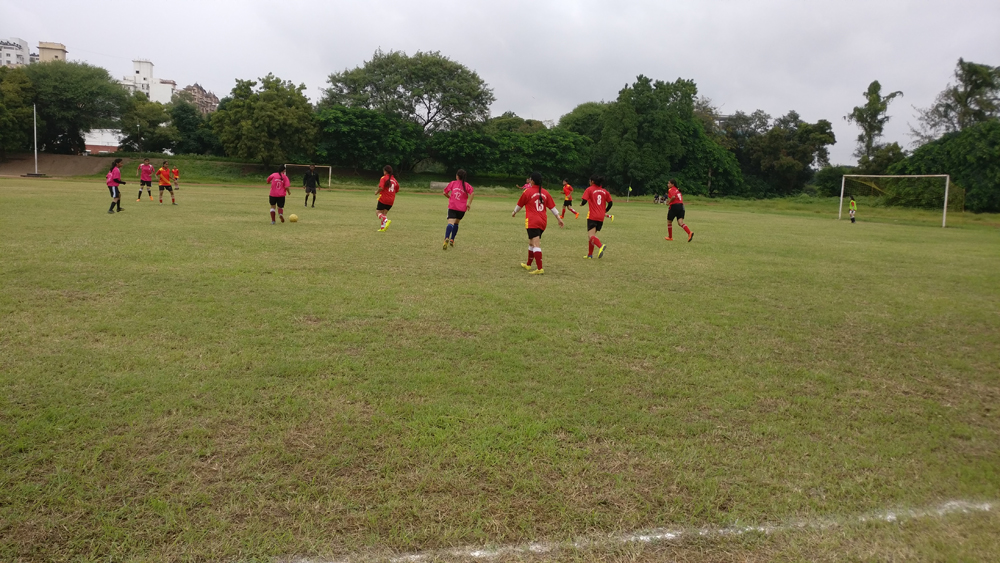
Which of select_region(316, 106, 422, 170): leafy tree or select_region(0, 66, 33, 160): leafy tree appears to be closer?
select_region(0, 66, 33, 160): leafy tree

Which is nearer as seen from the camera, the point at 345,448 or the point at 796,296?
the point at 345,448

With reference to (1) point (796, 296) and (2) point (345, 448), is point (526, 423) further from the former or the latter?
(1) point (796, 296)

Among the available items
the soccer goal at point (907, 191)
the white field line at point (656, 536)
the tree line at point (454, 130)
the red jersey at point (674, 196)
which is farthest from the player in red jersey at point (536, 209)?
the tree line at point (454, 130)

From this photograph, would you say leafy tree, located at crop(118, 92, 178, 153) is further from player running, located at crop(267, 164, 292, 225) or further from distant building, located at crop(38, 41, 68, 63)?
distant building, located at crop(38, 41, 68, 63)

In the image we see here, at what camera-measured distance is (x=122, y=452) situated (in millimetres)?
3686

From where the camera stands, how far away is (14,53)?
141 metres

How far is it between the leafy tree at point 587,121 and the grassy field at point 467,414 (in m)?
60.2

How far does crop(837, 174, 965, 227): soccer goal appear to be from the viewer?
1457 inches

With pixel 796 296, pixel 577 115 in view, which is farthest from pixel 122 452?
pixel 577 115

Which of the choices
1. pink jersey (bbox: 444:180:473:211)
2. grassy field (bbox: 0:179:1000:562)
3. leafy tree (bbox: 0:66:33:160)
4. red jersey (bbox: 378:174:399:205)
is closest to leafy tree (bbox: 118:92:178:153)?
leafy tree (bbox: 0:66:33:160)

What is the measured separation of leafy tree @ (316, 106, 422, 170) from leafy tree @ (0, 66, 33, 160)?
2393cm

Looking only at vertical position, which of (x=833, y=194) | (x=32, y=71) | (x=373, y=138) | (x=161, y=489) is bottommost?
(x=161, y=489)

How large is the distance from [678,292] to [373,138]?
5054 centimetres

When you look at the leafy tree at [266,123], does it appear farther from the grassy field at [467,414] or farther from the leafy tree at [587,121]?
the grassy field at [467,414]
